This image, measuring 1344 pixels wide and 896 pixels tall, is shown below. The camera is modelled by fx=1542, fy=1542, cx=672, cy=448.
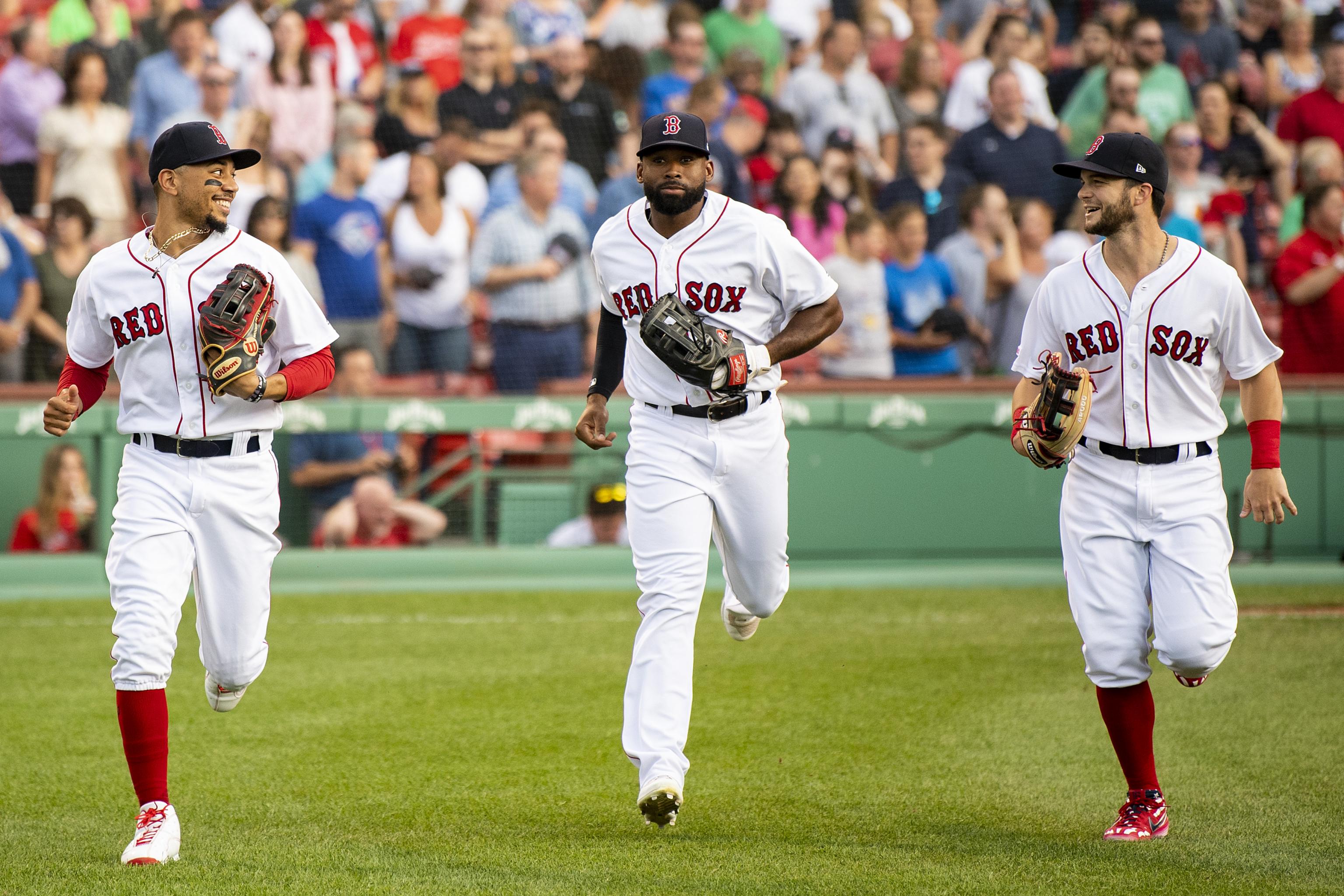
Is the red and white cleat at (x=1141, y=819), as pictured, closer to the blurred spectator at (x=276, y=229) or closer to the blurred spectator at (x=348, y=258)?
the blurred spectator at (x=276, y=229)

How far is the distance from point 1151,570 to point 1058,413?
22.6 inches

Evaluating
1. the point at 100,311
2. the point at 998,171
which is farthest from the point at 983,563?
the point at 100,311

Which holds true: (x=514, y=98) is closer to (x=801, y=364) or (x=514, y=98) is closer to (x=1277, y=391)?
(x=801, y=364)

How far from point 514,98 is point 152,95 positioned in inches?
107

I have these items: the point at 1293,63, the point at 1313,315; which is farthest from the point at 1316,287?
the point at 1293,63

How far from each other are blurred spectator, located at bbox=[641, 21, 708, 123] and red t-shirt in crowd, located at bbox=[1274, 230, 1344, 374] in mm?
4689

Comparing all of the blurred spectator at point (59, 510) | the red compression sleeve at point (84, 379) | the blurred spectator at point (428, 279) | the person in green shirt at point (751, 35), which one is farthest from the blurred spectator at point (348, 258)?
the red compression sleeve at point (84, 379)

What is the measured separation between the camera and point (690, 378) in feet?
15.2

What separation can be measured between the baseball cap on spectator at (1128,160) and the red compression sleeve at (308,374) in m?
2.27

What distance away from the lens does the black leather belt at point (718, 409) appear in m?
4.79

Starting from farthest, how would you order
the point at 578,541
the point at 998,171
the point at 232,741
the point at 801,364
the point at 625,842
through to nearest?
1. the point at 998,171
2. the point at 801,364
3. the point at 578,541
4. the point at 232,741
5. the point at 625,842


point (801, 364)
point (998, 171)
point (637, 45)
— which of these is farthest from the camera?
point (637, 45)

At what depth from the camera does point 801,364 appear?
10.9m

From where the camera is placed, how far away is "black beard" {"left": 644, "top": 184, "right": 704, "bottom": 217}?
15.6 feet
